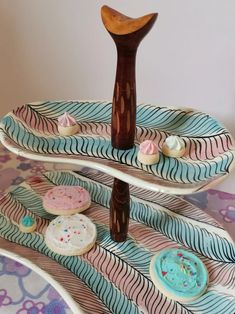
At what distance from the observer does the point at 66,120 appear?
2.09 ft

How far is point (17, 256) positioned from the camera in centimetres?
68

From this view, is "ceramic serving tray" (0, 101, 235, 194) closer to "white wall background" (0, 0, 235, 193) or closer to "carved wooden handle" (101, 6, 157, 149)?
"carved wooden handle" (101, 6, 157, 149)

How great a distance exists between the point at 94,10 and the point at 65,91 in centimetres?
22

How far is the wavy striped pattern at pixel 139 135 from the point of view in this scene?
1.87 ft

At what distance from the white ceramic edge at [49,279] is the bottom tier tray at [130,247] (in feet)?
0.04

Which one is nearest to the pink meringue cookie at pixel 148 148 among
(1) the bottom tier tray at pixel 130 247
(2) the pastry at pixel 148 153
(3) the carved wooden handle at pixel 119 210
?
(2) the pastry at pixel 148 153

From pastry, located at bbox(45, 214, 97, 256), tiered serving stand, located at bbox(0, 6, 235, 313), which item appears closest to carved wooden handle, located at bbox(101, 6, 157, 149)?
tiered serving stand, located at bbox(0, 6, 235, 313)

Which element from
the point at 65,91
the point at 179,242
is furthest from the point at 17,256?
the point at 65,91

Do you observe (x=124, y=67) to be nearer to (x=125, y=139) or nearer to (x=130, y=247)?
(x=125, y=139)

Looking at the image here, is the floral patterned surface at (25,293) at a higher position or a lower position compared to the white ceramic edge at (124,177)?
lower

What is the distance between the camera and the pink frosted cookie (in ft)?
2.53

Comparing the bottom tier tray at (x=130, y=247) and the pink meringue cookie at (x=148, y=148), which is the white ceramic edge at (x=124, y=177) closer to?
the pink meringue cookie at (x=148, y=148)

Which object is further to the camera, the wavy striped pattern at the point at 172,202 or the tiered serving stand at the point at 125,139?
the wavy striped pattern at the point at 172,202

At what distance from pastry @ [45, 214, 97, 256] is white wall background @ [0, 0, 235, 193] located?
323 mm
